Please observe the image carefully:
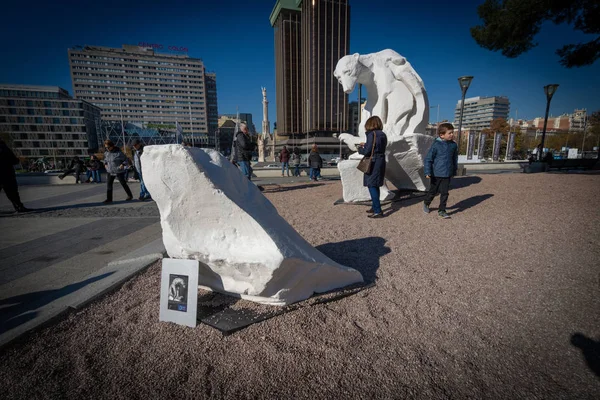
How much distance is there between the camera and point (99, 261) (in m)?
2.98

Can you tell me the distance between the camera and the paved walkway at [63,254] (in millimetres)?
2020

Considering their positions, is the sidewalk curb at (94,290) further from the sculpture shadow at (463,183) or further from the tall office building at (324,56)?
the tall office building at (324,56)

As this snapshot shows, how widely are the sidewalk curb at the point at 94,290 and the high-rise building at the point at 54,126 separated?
63.8 m

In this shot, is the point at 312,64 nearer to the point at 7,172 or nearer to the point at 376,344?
the point at 7,172

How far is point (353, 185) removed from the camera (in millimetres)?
5613

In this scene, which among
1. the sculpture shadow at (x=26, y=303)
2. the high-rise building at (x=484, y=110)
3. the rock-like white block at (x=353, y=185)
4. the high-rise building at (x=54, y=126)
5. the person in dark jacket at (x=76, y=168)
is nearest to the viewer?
the sculpture shadow at (x=26, y=303)

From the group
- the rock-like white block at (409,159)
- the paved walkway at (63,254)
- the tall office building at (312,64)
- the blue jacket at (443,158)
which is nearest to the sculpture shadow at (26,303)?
the paved walkway at (63,254)

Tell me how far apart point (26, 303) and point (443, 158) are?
211 inches

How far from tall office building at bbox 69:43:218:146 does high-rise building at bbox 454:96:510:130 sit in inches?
3622

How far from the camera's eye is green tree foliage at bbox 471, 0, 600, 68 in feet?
21.1

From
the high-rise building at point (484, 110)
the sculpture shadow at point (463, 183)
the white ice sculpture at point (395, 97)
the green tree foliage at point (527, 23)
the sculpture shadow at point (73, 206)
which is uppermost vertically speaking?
the high-rise building at point (484, 110)

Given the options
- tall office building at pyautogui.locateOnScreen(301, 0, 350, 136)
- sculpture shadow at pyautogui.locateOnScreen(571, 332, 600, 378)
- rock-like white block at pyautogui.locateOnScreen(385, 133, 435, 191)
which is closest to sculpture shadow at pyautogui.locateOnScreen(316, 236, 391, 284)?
sculpture shadow at pyautogui.locateOnScreen(571, 332, 600, 378)

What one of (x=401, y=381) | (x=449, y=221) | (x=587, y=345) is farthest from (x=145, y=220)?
(x=587, y=345)

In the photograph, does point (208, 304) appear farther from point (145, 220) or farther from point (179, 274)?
point (145, 220)
